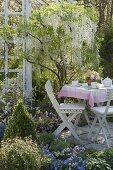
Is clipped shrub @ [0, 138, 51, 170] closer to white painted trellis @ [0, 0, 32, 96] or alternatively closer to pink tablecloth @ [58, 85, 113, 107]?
pink tablecloth @ [58, 85, 113, 107]

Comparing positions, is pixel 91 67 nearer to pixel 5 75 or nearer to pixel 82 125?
pixel 82 125

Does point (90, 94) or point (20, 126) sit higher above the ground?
point (90, 94)

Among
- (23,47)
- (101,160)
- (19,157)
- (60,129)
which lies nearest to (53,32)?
(23,47)

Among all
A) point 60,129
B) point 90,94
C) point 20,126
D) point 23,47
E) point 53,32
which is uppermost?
point 53,32

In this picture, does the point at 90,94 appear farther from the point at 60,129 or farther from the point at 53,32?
the point at 53,32

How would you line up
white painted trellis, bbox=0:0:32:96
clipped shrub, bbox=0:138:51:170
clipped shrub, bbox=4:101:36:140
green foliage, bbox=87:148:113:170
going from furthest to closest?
white painted trellis, bbox=0:0:32:96 → clipped shrub, bbox=4:101:36:140 → green foliage, bbox=87:148:113:170 → clipped shrub, bbox=0:138:51:170

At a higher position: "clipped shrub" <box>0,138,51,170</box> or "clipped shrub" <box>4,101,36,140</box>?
"clipped shrub" <box>4,101,36,140</box>

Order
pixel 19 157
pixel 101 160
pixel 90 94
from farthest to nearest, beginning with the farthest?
pixel 90 94 → pixel 101 160 → pixel 19 157

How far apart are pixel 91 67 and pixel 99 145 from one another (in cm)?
191

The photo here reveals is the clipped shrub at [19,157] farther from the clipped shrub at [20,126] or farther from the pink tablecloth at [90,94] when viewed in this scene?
the pink tablecloth at [90,94]

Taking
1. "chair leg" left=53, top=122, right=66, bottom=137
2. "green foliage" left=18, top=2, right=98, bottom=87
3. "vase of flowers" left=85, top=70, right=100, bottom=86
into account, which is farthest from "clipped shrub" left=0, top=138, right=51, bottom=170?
"green foliage" left=18, top=2, right=98, bottom=87

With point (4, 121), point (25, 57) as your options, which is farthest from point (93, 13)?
point (4, 121)

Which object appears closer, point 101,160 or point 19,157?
point 19,157

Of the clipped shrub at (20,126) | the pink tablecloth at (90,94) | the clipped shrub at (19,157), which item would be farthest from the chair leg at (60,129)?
the clipped shrub at (19,157)
